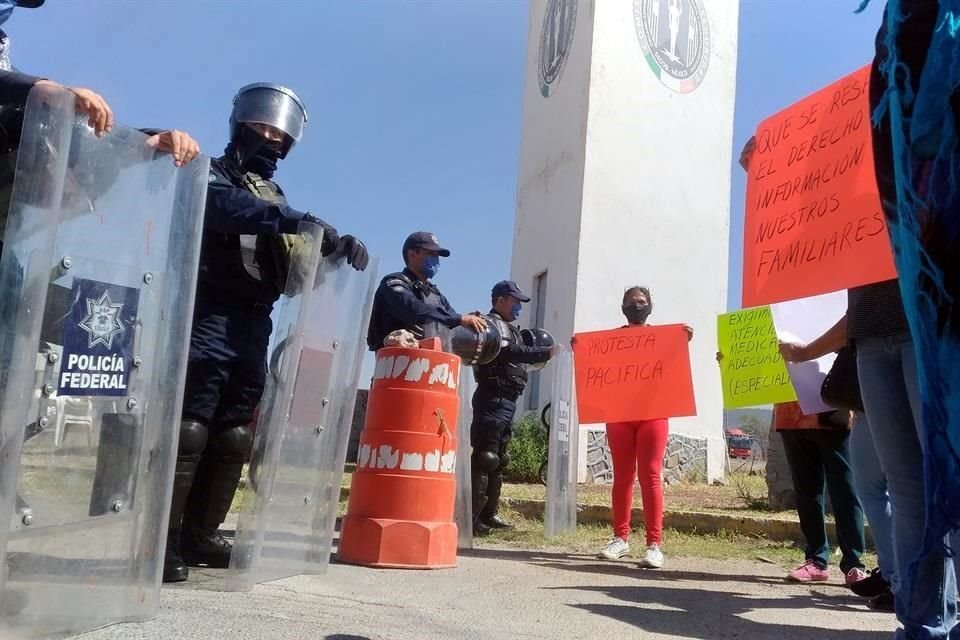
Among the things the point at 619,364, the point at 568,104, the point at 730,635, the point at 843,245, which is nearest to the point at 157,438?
the point at 730,635

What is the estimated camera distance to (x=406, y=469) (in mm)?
4090

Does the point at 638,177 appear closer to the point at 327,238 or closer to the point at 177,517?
the point at 327,238

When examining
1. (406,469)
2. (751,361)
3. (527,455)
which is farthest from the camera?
(527,455)

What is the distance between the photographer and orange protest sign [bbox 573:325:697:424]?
5098 mm

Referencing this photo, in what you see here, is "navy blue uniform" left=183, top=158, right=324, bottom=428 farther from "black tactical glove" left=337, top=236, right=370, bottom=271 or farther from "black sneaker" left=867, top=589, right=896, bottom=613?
"black sneaker" left=867, top=589, right=896, bottom=613

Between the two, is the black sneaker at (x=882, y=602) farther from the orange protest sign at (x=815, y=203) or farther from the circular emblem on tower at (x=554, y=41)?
the circular emblem on tower at (x=554, y=41)

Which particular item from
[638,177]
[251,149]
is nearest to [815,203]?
[251,149]

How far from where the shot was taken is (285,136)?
3598mm

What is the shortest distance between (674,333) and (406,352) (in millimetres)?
2118

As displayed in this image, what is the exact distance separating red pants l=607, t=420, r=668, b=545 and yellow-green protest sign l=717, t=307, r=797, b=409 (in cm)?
62

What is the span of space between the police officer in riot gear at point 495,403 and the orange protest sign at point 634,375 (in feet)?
1.24

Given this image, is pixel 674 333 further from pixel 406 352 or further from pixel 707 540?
pixel 406 352

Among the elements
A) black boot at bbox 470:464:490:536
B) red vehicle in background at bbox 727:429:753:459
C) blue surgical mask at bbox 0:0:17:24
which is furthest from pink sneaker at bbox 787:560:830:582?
red vehicle in background at bbox 727:429:753:459

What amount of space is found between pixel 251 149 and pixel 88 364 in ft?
5.42
